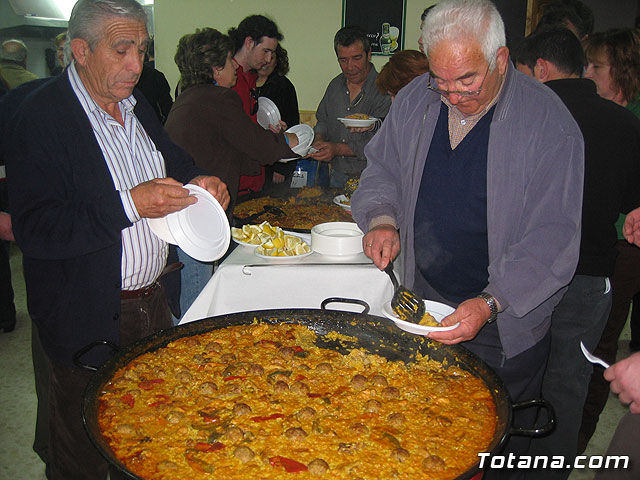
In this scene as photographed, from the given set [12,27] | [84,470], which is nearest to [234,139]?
[84,470]

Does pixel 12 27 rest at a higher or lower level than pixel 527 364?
higher

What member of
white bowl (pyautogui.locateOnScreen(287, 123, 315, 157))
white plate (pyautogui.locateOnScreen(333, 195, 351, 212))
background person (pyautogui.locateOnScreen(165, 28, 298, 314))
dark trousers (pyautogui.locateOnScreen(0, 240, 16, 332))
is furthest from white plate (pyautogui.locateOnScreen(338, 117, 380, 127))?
dark trousers (pyautogui.locateOnScreen(0, 240, 16, 332))

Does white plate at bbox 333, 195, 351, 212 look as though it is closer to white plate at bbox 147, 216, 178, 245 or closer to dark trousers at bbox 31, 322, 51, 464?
white plate at bbox 147, 216, 178, 245

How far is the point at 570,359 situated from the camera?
2.70 meters

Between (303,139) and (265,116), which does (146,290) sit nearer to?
(303,139)

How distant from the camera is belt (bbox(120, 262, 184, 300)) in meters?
2.23

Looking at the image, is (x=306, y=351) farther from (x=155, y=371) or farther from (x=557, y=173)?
(x=557, y=173)

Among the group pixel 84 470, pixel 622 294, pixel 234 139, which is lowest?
pixel 84 470

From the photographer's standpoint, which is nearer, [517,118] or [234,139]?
[517,118]

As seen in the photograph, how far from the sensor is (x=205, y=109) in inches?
138

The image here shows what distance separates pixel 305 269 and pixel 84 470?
4.17 ft

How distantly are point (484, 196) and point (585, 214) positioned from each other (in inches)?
33.7

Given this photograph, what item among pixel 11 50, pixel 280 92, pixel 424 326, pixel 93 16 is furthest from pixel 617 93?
pixel 11 50

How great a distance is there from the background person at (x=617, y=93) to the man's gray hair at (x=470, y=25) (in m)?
1.71
